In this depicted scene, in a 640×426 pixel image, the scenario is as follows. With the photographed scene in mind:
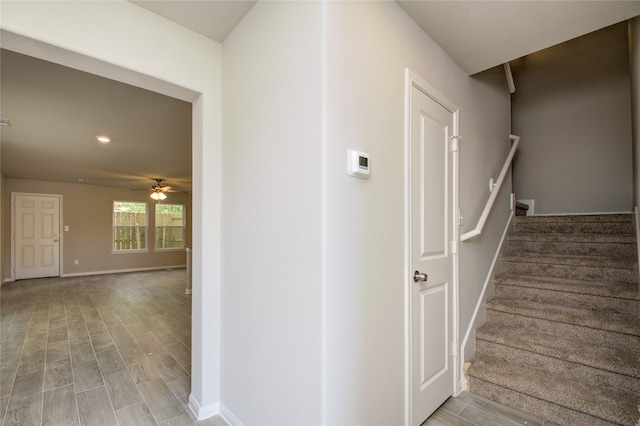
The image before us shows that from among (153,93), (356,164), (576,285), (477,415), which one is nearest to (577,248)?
(576,285)

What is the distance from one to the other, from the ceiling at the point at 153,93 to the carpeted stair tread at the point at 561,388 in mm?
2252

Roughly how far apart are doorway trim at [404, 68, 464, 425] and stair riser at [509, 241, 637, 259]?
1435 millimetres

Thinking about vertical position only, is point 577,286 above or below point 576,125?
below

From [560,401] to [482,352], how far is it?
0.56 m

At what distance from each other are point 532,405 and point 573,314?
2.49ft

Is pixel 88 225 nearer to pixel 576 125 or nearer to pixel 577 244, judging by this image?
pixel 577 244

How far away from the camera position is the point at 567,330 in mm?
2160

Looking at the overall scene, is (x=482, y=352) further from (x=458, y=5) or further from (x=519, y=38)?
(x=458, y=5)

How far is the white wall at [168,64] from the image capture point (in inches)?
56.0

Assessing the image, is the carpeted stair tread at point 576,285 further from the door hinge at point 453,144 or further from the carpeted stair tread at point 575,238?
the door hinge at point 453,144

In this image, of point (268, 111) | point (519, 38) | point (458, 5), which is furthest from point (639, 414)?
point (268, 111)

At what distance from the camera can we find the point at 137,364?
2.69 metres

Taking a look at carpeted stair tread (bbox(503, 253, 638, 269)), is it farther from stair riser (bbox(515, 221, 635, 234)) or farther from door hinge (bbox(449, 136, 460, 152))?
door hinge (bbox(449, 136, 460, 152))

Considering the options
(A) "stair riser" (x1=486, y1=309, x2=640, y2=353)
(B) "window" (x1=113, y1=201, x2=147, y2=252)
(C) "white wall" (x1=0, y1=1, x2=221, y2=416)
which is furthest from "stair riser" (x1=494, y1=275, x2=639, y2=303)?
(B) "window" (x1=113, y1=201, x2=147, y2=252)
